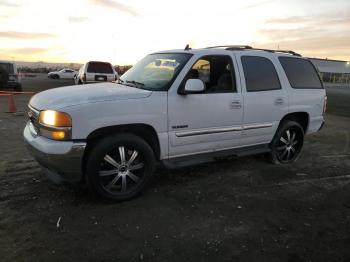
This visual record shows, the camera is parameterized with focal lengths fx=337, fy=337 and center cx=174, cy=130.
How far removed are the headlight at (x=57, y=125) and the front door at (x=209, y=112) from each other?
1329 millimetres

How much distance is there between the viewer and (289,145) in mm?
6238

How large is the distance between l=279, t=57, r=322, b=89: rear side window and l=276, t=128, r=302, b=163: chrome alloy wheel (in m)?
0.87

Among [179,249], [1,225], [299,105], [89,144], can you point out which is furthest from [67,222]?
[299,105]

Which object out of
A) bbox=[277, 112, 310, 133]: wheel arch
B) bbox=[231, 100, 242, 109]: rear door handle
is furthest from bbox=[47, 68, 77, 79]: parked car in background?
bbox=[231, 100, 242, 109]: rear door handle

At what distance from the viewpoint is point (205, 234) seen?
11.8ft

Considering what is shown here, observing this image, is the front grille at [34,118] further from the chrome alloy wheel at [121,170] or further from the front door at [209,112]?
the front door at [209,112]

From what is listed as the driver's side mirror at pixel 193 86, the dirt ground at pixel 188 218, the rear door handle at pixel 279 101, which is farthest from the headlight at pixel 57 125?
the rear door handle at pixel 279 101

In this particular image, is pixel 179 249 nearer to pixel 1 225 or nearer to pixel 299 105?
pixel 1 225

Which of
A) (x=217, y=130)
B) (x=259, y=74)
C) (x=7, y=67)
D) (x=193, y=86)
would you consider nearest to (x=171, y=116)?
(x=193, y=86)

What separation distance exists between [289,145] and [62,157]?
164 inches

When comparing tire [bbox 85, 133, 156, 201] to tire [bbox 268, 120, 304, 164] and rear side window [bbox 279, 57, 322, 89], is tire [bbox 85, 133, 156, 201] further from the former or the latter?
rear side window [bbox 279, 57, 322, 89]

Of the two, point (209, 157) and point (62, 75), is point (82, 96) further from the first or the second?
point (62, 75)

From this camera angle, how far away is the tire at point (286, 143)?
235 inches

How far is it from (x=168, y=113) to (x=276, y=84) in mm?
2332
